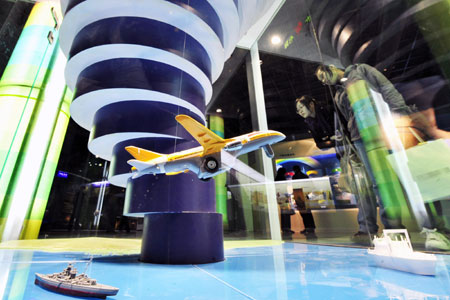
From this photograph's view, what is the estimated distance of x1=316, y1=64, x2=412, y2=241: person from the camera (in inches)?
79.1

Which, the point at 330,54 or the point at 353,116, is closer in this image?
the point at 353,116

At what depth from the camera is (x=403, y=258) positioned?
3.75 ft

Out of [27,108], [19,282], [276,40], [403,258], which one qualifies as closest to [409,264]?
[403,258]

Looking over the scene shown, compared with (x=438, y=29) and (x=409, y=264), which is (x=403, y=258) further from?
(x=438, y=29)

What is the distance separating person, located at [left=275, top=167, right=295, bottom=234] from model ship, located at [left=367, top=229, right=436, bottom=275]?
100 cm

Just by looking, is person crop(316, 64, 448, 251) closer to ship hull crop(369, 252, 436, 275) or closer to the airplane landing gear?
ship hull crop(369, 252, 436, 275)

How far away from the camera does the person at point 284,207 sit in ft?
7.31

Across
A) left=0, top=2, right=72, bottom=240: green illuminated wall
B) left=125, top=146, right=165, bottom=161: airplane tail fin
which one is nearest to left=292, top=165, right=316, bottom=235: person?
left=125, top=146, right=165, bottom=161: airplane tail fin

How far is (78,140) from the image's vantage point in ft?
11.5

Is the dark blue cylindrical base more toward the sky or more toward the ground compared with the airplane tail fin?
more toward the ground

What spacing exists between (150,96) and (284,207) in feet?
7.82

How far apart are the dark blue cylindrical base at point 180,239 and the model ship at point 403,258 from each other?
116cm

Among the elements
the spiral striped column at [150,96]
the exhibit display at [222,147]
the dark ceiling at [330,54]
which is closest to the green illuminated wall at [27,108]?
the exhibit display at [222,147]

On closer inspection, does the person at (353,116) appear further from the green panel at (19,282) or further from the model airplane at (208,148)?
the green panel at (19,282)
